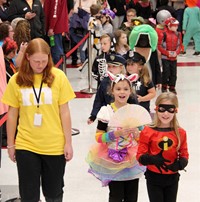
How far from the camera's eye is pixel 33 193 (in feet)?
15.1

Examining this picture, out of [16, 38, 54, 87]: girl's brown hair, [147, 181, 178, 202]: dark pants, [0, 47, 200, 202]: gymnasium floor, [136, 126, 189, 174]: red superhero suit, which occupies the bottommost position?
[0, 47, 200, 202]: gymnasium floor

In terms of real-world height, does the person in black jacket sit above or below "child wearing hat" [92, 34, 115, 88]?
above

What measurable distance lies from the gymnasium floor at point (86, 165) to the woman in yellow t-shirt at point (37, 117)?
5.06 ft

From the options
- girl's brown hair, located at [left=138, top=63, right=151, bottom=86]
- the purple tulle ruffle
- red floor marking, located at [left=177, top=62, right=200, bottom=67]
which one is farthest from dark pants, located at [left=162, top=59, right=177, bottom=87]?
the purple tulle ruffle

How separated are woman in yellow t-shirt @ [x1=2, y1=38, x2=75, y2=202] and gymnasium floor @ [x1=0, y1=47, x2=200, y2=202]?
1542 millimetres

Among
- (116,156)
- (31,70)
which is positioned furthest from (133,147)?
(31,70)

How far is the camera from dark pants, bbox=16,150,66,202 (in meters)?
4.54

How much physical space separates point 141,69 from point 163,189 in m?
2.34

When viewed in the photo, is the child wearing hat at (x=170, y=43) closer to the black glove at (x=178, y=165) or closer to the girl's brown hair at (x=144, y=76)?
the girl's brown hair at (x=144, y=76)

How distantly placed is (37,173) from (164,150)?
38.4 inches

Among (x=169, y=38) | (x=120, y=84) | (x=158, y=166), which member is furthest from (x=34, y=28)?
(x=158, y=166)

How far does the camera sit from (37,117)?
4496mm

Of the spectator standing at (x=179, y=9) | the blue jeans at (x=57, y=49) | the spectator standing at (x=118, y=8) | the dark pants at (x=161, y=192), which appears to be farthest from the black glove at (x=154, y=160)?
the spectator standing at (x=179, y=9)

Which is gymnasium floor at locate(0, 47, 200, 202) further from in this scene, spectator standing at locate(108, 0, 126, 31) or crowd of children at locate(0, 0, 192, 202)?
spectator standing at locate(108, 0, 126, 31)
